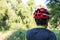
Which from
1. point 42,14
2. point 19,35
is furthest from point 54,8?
point 42,14

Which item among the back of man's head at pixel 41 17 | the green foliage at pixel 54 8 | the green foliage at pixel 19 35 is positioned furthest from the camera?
the green foliage at pixel 54 8

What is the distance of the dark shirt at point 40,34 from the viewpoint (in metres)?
3.27

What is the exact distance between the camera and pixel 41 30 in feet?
10.9

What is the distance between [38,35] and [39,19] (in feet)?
0.69

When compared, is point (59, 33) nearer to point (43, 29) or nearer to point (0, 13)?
point (43, 29)

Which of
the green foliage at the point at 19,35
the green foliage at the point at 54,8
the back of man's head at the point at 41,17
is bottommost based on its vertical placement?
the green foliage at the point at 19,35

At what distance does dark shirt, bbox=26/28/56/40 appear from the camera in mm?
3265

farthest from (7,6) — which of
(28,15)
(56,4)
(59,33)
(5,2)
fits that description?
(59,33)

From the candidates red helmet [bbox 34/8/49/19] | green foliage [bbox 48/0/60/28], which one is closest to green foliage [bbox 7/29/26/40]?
green foliage [bbox 48/0/60/28]

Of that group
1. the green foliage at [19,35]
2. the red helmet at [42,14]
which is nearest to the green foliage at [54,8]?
the green foliage at [19,35]

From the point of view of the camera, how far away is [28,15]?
29.6m

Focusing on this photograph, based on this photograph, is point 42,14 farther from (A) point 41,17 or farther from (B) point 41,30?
(B) point 41,30

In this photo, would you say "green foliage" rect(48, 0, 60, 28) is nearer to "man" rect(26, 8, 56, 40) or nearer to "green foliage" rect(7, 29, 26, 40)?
"green foliage" rect(7, 29, 26, 40)

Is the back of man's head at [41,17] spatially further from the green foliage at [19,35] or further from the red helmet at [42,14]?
the green foliage at [19,35]
